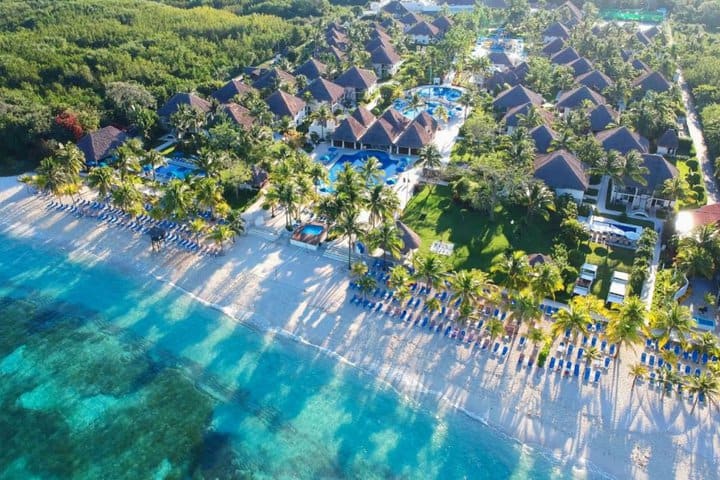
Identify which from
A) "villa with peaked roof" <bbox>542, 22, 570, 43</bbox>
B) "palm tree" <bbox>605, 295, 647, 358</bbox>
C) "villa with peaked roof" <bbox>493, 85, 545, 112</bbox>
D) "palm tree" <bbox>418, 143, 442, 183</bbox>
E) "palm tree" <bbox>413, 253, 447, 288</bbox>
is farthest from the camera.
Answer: "villa with peaked roof" <bbox>542, 22, 570, 43</bbox>

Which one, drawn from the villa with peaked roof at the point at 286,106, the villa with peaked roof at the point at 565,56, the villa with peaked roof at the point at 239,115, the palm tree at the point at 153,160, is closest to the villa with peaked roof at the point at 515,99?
the villa with peaked roof at the point at 565,56

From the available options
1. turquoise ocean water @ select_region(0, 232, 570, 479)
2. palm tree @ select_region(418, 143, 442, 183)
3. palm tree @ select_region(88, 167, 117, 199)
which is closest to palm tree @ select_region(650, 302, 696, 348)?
turquoise ocean water @ select_region(0, 232, 570, 479)

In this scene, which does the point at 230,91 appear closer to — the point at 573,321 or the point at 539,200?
the point at 539,200

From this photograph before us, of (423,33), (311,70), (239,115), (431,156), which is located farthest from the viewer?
(423,33)

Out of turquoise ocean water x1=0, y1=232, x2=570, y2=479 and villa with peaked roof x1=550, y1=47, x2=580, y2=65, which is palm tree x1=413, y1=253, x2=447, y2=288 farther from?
villa with peaked roof x1=550, y1=47, x2=580, y2=65

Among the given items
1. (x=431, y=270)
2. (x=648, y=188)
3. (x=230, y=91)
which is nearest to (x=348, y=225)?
(x=431, y=270)
